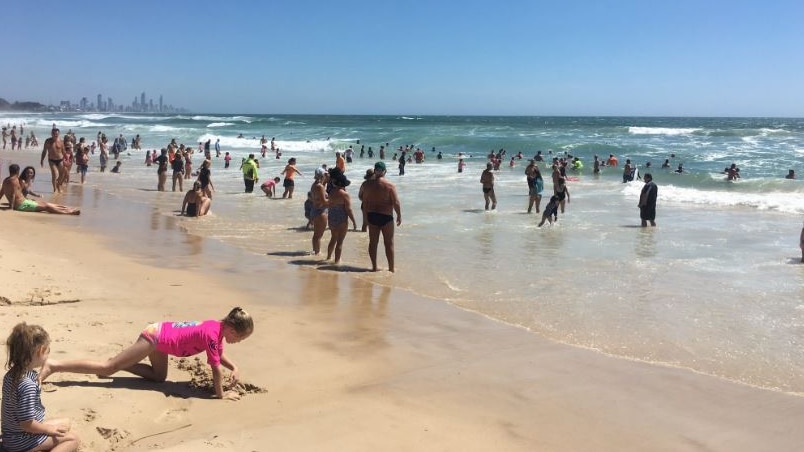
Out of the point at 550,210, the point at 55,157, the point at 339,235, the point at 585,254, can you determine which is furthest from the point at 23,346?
the point at 55,157

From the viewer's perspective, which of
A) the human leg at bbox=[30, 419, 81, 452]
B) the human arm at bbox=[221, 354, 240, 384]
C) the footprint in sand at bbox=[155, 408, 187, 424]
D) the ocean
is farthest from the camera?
the ocean

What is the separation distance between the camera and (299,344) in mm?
6418

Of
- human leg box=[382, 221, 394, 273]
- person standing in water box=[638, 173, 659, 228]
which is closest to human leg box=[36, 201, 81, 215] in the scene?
human leg box=[382, 221, 394, 273]

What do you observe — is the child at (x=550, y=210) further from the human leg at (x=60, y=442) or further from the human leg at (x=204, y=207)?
the human leg at (x=60, y=442)

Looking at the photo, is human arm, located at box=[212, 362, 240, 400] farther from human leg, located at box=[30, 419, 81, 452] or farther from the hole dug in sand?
human leg, located at box=[30, 419, 81, 452]

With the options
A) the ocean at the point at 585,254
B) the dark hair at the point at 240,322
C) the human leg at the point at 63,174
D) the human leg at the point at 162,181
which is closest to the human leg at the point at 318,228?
the ocean at the point at 585,254

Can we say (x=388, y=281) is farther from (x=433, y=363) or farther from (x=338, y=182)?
(x=433, y=363)

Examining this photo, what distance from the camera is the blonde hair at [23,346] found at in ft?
12.1

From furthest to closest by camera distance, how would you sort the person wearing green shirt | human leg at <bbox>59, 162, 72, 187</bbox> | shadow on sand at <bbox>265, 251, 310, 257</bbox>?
the person wearing green shirt → human leg at <bbox>59, 162, 72, 187</bbox> → shadow on sand at <bbox>265, 251, 310, 257</bbox>

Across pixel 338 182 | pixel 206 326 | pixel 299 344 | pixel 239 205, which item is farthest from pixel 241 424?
pixel 239 205

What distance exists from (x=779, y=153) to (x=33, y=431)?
157ft

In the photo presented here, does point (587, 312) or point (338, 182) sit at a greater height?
point (338, 182)

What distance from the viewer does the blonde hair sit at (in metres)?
3.70

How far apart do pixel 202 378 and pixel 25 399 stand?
5.10ft
